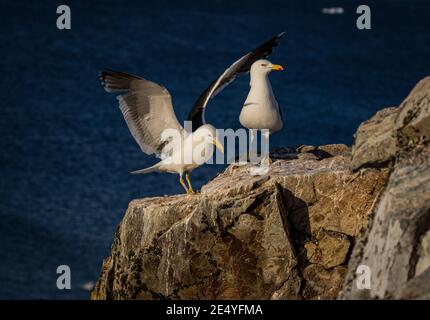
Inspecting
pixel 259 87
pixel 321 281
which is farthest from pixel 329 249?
pixel 259 87

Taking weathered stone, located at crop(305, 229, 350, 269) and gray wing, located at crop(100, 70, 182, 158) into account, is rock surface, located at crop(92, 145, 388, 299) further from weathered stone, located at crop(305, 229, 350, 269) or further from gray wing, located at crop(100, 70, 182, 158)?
gray wing, located at crop(100, 70, 182, 158)

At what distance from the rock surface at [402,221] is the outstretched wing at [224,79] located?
331 centimetres

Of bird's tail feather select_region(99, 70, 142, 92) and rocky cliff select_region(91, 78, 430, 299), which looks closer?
rocky cliff select_region(91, 78, 430, 299)

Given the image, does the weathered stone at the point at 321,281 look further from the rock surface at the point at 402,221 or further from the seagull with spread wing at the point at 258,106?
the seagull with spread wing at the point at 258,106

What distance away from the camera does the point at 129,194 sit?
41875 mm

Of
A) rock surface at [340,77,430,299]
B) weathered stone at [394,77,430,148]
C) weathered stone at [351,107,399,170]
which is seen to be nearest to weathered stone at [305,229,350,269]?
weathered stone at [351,107,399,170]

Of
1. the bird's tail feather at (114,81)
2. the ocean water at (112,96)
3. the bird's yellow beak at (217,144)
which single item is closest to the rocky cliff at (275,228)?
the bird's yellow beak at (217,144)

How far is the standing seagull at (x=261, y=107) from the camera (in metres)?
16.2

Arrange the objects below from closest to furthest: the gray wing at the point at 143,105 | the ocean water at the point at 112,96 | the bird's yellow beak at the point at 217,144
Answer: the bird's yellow beak at the point at 217,144, the gray wing at the point at 143,105, the ocean water at the point at 112,96

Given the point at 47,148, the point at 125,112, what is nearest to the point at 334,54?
the point at 47,148

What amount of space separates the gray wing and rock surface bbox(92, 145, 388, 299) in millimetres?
1667

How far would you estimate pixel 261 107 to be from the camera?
53.2ft

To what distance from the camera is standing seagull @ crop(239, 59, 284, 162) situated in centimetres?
1622

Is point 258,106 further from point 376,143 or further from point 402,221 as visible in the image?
point 402,221
